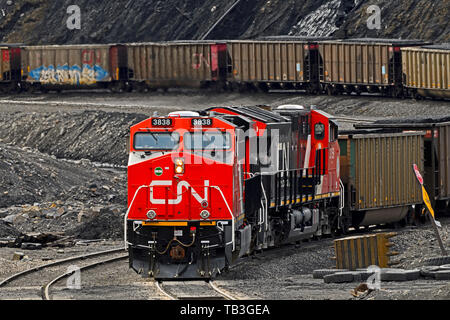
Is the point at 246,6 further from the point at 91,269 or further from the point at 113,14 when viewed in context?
the point at 91,269

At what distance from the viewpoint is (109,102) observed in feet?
217

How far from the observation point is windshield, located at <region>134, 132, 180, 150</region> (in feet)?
68.6

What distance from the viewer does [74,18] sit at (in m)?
92.2

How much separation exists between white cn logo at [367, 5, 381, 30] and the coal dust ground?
10397 millimetres

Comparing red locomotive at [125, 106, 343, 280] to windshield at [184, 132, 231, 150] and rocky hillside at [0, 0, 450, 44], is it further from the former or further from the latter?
rocky hillside at [0, 0, 450, 44]

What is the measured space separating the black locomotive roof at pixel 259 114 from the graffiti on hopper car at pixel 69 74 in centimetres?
4622

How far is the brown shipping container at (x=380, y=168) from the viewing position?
1187 inches

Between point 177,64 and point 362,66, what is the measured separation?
14412mm

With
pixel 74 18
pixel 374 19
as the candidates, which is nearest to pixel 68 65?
pixel 374 19

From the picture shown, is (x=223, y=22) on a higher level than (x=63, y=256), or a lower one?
higher

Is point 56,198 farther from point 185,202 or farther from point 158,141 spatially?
point 185,202

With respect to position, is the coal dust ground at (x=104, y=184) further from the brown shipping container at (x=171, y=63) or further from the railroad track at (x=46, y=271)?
the brown shipping container at (x=171, y=63)

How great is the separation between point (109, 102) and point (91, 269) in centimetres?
4372
